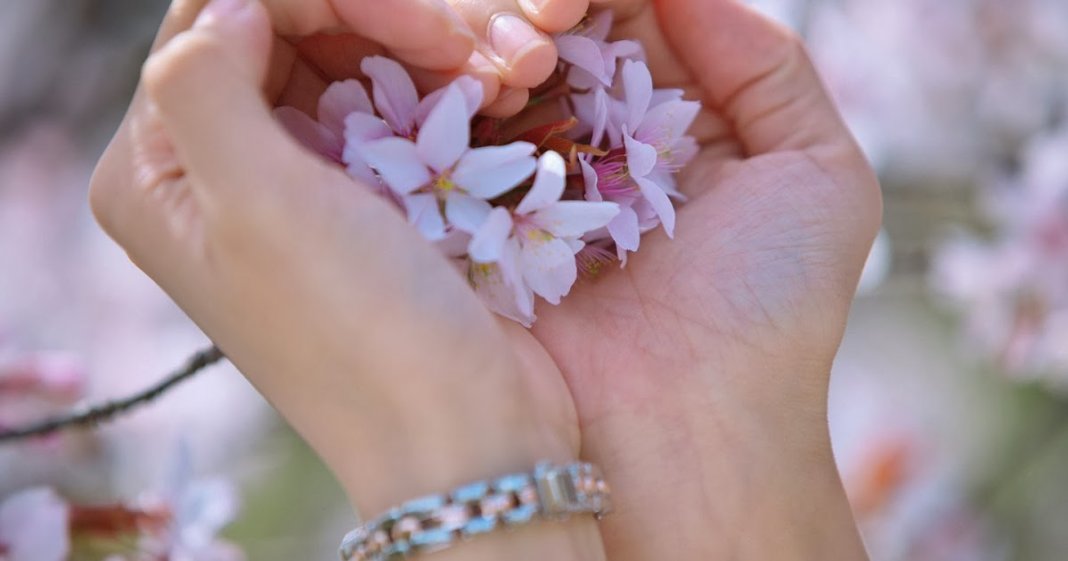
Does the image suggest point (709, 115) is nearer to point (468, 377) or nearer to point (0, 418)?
point (468, 377)

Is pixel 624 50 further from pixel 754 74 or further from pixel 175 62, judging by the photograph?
pixel 175 62

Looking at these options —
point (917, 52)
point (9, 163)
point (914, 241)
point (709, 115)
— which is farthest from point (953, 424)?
point (9, 163)

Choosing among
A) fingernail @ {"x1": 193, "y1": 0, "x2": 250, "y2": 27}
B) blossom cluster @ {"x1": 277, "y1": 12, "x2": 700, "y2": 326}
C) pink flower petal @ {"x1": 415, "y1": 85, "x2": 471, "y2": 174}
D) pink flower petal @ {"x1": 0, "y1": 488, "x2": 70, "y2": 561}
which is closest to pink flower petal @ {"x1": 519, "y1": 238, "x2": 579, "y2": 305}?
blossom cluster @ {"x1": 277, "y1": 12, "x2": 700, "y2": 326}

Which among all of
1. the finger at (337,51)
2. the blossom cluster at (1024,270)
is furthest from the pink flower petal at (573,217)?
the blossom cluster at (1024,270)

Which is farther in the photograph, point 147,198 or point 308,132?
point 308,132

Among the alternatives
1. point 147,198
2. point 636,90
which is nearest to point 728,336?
point 636,90

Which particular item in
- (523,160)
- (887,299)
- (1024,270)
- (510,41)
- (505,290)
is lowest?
(887,299)
